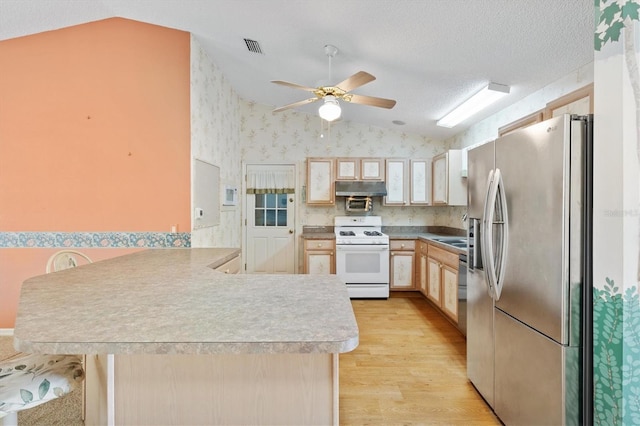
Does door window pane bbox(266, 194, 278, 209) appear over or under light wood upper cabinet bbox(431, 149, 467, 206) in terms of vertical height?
under

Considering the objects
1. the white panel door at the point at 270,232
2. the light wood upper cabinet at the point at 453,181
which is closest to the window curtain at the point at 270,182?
the white panel door at the point at 270,232

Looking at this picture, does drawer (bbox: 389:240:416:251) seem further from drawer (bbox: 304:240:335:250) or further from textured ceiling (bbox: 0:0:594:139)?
textured ceiling (bbox: 0:0:594:139)

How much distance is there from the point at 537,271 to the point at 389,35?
1.93m

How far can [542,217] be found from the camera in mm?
1559

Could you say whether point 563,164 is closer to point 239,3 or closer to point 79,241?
point 239,3

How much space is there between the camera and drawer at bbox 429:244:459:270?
323 cm

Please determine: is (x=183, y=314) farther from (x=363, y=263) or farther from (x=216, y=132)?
(x=363, y=263)

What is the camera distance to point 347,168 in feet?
15.5

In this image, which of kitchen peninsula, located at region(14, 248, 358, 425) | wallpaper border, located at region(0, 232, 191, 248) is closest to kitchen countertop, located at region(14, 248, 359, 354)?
kitchen peninsula, located at region(14, 248, 358, 425)

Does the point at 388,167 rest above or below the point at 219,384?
above

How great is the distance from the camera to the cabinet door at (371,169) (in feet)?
15.5

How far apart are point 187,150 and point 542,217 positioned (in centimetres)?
297

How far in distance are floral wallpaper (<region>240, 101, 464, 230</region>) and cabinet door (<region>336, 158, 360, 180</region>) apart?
0.28 m

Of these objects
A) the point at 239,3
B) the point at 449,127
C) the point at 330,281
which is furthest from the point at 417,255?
the point at 239,3
